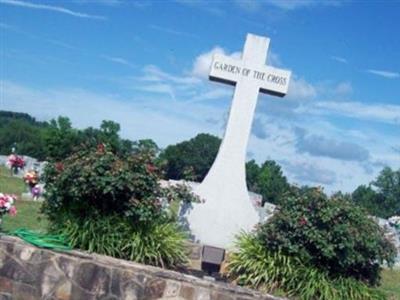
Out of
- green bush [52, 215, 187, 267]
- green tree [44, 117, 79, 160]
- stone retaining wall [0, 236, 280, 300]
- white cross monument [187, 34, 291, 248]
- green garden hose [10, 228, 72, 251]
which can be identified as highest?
green tree [44, 117, 79, 160]

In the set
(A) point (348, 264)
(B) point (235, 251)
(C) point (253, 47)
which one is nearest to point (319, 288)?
(A) point (348, 264)

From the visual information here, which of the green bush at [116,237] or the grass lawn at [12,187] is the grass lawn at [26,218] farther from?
the green bush at [116,237]

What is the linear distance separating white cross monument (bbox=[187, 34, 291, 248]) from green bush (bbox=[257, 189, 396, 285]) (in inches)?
75.3

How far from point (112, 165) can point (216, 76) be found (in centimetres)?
324

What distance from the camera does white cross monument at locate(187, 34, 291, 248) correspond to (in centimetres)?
943

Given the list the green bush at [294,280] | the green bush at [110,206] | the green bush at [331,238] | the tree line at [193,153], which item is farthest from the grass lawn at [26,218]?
the tree line at [193,153]

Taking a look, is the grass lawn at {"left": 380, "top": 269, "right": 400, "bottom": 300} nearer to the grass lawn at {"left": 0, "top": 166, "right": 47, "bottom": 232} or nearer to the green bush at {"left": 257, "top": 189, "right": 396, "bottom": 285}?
the green bush at {"left": 257, "top": 189, "right": 396, "bottom": 285}

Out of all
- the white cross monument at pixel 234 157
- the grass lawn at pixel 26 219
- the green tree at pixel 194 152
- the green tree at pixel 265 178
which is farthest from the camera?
the green tree at pixel 194 152

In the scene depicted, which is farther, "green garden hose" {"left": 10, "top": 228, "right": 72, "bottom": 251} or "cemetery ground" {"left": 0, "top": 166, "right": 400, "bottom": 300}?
"cemetery ground" {"left": 0, "top": 166, "right": 400, "bottom": 300}

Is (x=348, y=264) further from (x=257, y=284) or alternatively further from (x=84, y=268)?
(x=84, y=268)

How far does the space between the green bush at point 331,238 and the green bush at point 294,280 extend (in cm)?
9

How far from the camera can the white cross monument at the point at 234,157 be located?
30.9 ft

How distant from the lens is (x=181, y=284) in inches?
264

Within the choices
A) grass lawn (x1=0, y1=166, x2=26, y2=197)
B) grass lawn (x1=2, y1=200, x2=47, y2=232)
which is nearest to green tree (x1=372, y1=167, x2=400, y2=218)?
grass lawn (x1=0, y1=166, x2=26, y2=197)
